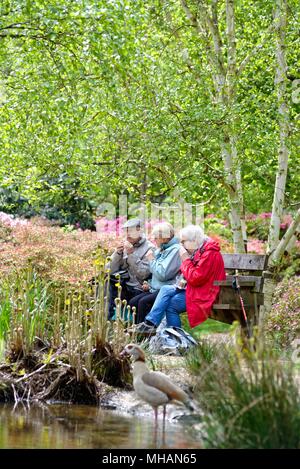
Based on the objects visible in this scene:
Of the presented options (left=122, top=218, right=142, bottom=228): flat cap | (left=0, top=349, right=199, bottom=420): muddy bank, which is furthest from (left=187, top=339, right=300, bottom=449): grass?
(left=122, top=218, right=142, bottom=228): flat cap

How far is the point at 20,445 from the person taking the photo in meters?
6.16

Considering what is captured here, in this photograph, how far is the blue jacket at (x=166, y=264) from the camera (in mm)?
10352

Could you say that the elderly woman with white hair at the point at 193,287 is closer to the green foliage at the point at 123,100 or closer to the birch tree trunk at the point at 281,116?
the green foliage at the point at 123,100

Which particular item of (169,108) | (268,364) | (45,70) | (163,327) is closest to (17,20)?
(45,70)

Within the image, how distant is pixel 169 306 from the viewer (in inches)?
398

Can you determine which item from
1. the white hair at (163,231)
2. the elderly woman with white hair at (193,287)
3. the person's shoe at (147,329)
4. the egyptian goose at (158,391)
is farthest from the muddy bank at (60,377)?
the white hair at (163,231)

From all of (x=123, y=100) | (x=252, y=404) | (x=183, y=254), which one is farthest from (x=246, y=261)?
(x=252, y=404)

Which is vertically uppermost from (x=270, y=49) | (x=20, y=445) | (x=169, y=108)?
(x=270, y=49)

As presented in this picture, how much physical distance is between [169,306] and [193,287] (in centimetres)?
46

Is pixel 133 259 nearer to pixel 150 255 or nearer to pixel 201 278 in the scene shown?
pixel 150 255

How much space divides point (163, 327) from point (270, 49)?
4.59m

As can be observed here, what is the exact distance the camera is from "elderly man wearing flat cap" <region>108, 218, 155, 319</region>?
35.7ft

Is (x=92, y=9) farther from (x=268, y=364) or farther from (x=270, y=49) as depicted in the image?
(x=268, y=364)

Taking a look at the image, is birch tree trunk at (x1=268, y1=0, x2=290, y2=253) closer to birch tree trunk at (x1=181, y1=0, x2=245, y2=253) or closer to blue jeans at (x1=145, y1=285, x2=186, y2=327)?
birch tree trunk at (x1=181, y1=0, x2=245, y2=253)
